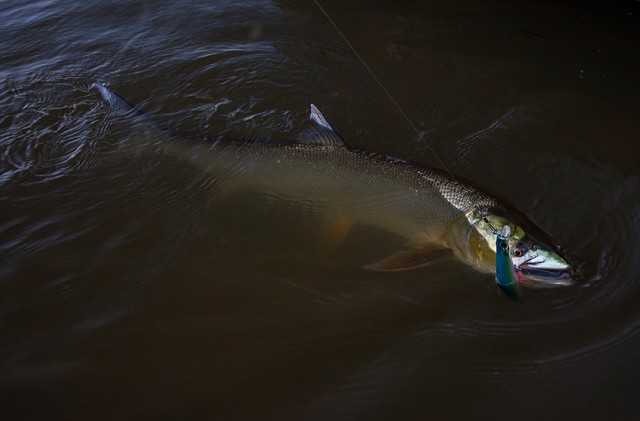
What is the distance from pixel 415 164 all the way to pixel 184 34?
11.7 ft

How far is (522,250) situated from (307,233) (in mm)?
Result: 1262

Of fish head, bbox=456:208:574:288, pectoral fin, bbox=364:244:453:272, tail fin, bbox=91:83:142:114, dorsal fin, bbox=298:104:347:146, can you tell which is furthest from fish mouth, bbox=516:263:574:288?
tail fin, bbox=91:83:142:114

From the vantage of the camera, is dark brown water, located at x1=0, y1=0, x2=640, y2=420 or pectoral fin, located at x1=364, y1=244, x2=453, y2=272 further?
pectoral fin, located at x1=364, y1=244, x2=453, y2=272

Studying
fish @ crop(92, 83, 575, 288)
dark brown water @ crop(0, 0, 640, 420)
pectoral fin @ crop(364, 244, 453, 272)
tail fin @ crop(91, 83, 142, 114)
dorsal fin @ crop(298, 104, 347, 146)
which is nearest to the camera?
dark brown water @ crop(0, 0, 640, 420)

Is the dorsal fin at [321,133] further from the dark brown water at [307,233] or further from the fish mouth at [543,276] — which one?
the fish mouth at [543,276]

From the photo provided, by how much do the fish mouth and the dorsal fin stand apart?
4.42 ft

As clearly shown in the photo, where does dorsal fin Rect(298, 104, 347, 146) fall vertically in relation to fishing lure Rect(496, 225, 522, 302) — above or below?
above

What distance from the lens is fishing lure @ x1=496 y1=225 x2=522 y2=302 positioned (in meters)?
2.64

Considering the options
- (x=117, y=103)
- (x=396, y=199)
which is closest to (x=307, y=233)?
(x=396, y=199)

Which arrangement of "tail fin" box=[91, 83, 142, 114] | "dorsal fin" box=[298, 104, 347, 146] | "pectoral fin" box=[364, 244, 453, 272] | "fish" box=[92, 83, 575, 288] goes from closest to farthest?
"fish" box=[92, 83, 575, 288]
"pectoral fin" box=[364, 244, 453, 272]
"dorsal fin" box=[298, 104, 347, 146]
"tail fin" box=[91, 83, 142, 114]

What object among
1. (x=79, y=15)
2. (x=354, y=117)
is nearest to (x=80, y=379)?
(x=354, y=117)

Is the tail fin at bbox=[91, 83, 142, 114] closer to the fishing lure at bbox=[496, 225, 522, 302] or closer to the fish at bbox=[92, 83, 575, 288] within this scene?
the fish at bbox=[92, 83, 575, 288]

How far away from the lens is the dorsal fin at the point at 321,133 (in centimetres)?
342

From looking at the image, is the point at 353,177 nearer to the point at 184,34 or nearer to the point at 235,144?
the point at 235,144
